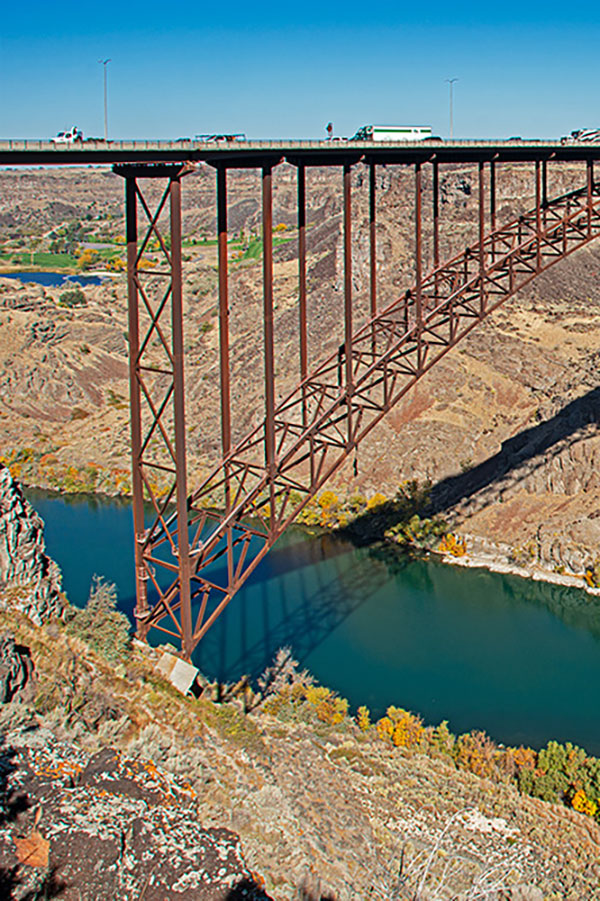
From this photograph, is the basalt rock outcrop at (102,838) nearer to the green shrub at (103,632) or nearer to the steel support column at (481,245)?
the green shrub at (103,632)

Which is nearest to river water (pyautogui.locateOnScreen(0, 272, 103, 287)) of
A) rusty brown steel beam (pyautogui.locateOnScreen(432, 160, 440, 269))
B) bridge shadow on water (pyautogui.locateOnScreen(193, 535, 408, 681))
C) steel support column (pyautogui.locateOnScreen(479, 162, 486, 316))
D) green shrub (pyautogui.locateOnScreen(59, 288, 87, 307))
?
green shrub (pyautogui.locateOnScreen(59, 288, 87, 307))

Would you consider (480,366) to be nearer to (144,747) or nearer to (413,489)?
(413,489)

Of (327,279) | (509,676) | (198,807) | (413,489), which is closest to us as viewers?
(198,807)

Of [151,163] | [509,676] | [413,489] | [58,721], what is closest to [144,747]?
[58,721]

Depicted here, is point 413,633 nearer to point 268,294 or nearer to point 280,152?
point 268,294

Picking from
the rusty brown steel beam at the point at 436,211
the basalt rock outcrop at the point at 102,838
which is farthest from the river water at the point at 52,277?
the basalt rock outcrop at the point at 102,838

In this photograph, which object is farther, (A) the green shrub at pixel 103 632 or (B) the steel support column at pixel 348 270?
(B) the steel support column at pixel 348 270
